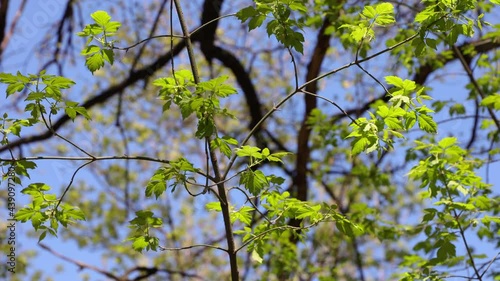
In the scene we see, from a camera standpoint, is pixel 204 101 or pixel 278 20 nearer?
pixel 204 101

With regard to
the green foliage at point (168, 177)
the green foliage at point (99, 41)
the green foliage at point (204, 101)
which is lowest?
the green foliage at point (168, 177)

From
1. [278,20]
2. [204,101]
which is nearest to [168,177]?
[204,101]

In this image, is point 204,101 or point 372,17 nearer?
point 204,101

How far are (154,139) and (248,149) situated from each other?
24.6 ft

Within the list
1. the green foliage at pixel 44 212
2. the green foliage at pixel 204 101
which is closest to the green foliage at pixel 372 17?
the green foliage at pixel 204 101

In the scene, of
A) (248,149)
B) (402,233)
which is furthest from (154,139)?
(248,149)

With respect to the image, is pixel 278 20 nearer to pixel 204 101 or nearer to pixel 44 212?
pixel 204 101

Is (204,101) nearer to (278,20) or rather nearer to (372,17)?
(278,20)

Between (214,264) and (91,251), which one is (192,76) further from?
(91,251)

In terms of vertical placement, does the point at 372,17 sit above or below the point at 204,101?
above

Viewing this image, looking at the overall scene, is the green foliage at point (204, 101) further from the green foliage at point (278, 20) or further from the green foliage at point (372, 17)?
the green foliage at point (372, 17)

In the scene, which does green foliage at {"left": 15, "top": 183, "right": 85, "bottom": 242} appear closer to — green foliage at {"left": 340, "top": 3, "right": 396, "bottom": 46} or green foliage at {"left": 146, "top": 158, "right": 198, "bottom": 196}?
green foliage at {"left": 146, "top": 158, "right": 198, "bottom": 196}

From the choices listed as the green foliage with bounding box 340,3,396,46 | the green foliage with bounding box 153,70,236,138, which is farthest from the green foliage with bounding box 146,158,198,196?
the green foliage with bounding box 340,3,396,46

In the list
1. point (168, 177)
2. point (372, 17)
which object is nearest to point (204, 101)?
point (168, 177)
